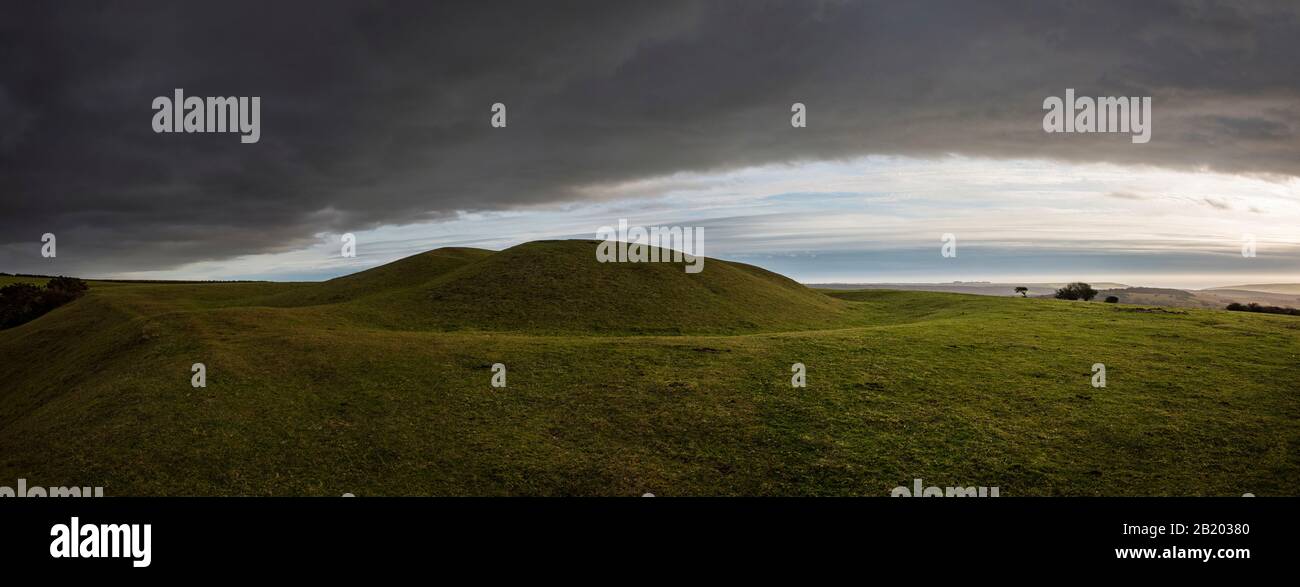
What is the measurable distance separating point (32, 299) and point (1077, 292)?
138 meters

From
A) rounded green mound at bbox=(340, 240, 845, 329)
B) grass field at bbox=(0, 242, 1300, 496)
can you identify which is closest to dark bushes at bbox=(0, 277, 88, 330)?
grass field at bbox=(0, 242, 1300, 496)

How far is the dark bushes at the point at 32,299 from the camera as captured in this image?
64688 millimetres

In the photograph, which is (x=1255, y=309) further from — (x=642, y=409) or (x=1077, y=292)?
(x=642, y=409)

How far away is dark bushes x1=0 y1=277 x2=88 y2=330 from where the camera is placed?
64.7 meters

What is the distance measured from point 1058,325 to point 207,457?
154 ft

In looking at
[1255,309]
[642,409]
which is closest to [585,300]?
[642,409]

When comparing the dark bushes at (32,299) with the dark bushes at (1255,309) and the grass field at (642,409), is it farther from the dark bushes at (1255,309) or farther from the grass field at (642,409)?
the dark bushes at (1255,309)

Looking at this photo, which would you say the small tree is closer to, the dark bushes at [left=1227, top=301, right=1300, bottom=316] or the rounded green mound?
the dark bushes at [left=1227, top=301, right=1300, bottom=316]

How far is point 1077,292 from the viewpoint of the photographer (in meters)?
86.1

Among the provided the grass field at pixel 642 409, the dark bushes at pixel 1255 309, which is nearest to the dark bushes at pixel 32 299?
the grass field at pixel 642 409

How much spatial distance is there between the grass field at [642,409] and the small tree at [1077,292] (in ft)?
165

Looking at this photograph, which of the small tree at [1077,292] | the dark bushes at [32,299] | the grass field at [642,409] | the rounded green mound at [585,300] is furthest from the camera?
the small tree at [1077,292]

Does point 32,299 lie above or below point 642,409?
above
